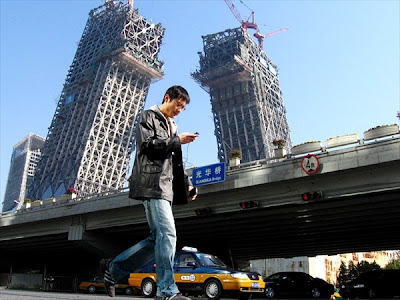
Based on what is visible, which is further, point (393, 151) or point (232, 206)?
point (232, 206)

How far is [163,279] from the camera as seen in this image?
387 centimetres

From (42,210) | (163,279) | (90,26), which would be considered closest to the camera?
(163,279)

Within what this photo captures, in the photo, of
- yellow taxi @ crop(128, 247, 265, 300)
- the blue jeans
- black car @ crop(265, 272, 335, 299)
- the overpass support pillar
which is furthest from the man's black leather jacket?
the overpass support pillar

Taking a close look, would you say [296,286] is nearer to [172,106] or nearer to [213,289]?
[213,289]

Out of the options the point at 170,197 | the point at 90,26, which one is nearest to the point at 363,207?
the point at 170,197

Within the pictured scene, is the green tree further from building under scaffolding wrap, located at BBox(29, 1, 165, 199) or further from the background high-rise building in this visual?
the background high-rise building

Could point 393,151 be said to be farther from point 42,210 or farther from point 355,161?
point 42,210

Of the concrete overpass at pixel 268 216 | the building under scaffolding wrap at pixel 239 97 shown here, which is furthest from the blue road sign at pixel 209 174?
the building under scaffolding wrap at pixel 239 97

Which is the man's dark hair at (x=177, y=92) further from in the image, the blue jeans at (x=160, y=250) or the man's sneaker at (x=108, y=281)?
the man's sneaker at (x=108, y=281)

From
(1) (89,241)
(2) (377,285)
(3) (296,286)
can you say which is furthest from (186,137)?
(1) (89,241)

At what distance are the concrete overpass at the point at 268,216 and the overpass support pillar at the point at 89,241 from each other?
0.07m

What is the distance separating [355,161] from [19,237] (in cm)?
2651

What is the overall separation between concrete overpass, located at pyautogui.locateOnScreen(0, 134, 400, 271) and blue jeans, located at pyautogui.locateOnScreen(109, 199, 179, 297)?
15309 mm

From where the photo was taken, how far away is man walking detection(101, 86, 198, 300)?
3912mm
